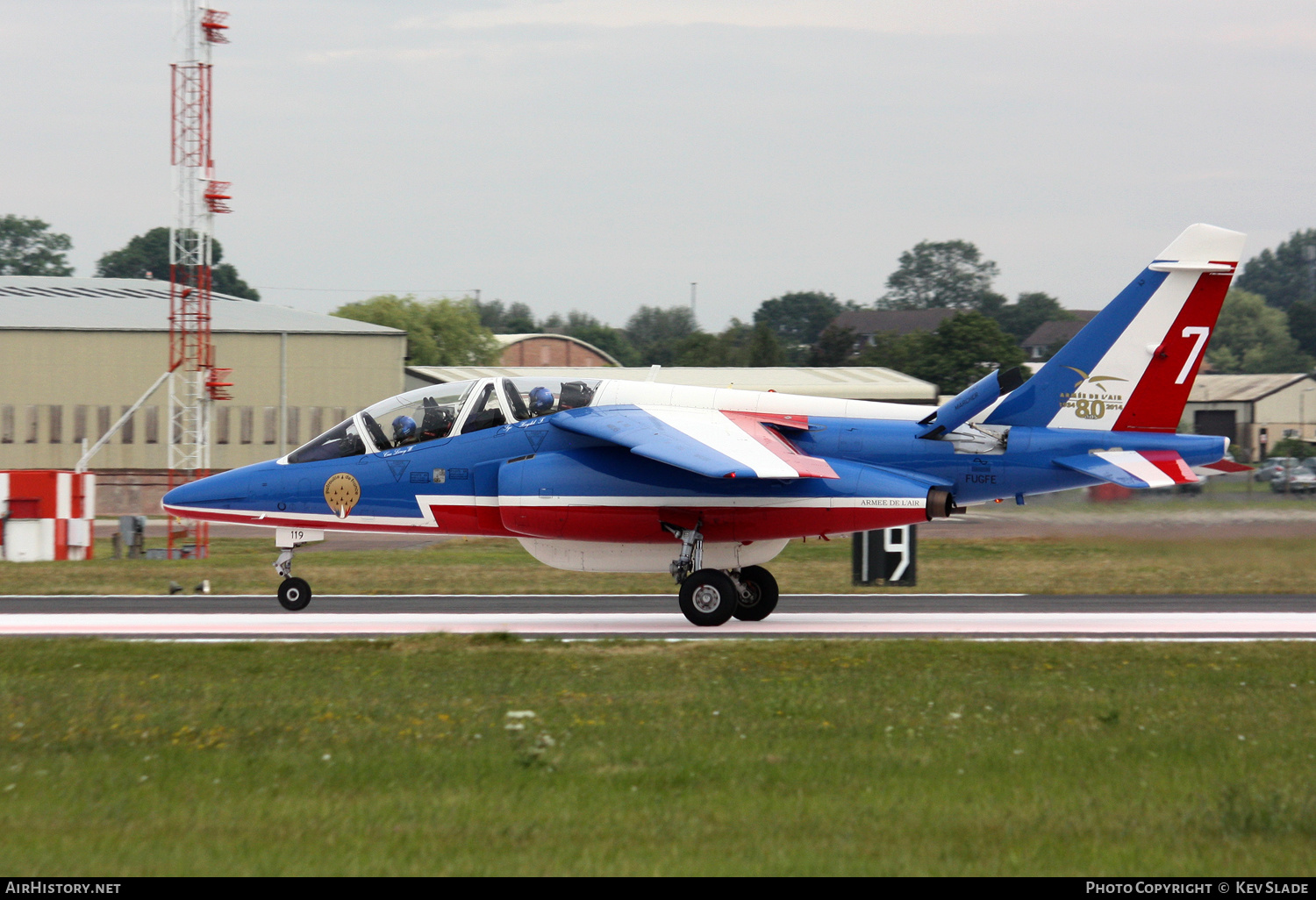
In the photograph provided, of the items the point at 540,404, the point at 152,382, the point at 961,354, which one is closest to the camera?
the point at 540,404

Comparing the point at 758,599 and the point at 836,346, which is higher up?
the point at 836,346

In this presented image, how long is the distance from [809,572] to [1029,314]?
140 m

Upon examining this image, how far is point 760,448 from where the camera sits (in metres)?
15.5

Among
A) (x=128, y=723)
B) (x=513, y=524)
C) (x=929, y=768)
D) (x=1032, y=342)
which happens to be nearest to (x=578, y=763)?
(x=929, y=768)

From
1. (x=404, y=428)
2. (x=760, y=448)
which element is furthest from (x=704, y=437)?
(x=404, y=428)

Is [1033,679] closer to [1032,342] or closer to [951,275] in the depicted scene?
[1032,342]

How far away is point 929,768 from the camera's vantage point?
8.32 meters

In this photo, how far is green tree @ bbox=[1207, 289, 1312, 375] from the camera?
130875mm

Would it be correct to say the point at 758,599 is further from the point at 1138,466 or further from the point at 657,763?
the point at 657,763

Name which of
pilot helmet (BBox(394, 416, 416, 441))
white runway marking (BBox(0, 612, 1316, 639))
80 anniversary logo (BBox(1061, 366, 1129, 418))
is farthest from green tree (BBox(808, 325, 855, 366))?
pilot helmet (BBox(394, 416, 416, 441))

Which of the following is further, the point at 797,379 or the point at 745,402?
the point at 797,379

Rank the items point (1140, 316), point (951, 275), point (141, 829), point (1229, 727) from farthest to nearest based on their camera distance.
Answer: point (951, 275) < point (1140, 316) < point (1229, 727) < point (141, 829)

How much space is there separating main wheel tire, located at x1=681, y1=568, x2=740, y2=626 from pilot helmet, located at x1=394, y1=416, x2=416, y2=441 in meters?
4.36

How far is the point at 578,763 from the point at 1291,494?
54.1 ft
